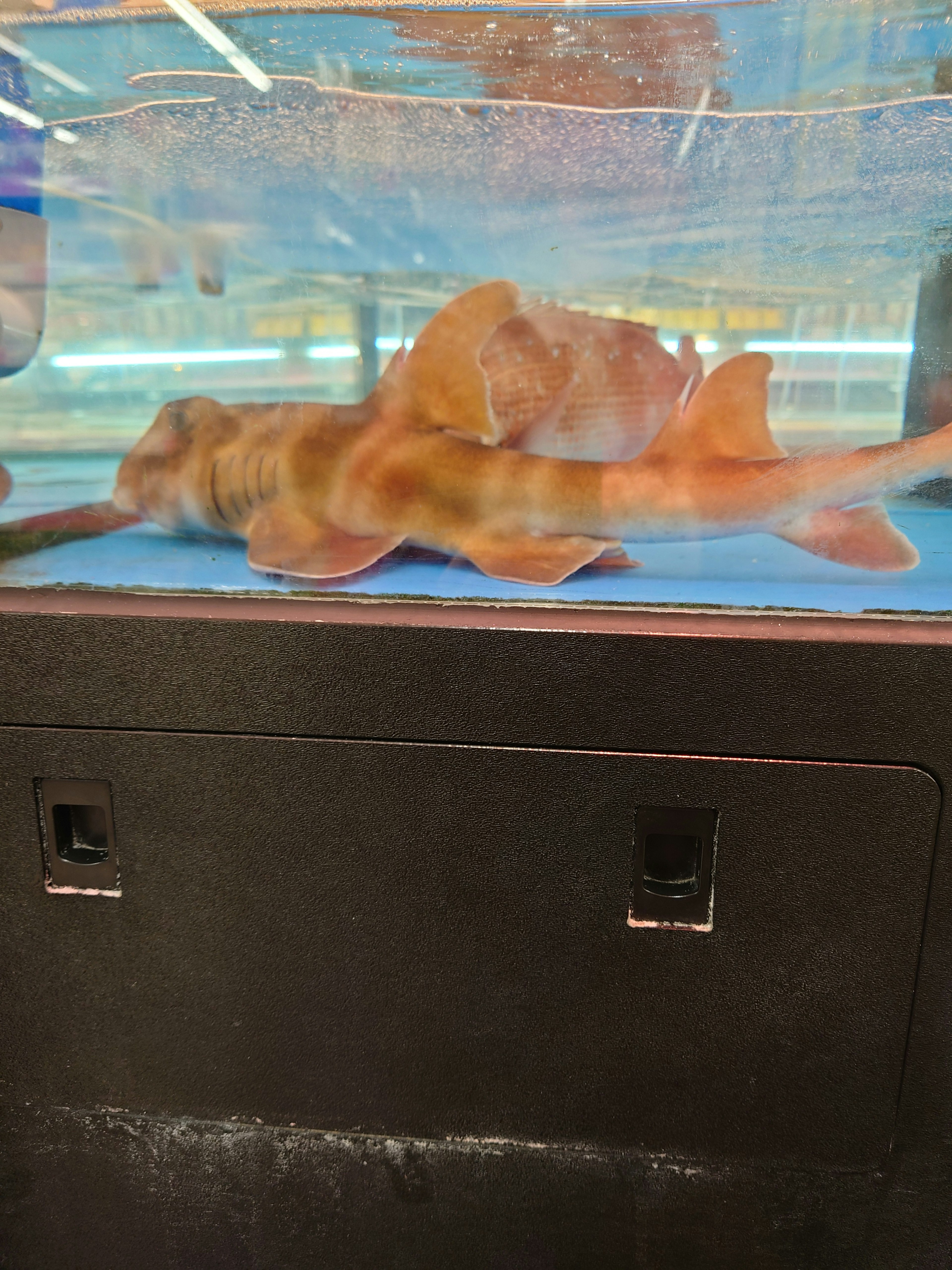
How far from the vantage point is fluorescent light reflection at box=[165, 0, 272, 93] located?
0.90 metres

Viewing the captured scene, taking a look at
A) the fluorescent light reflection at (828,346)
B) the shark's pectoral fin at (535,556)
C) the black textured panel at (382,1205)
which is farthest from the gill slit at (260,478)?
the black textured panel at (382,1205)

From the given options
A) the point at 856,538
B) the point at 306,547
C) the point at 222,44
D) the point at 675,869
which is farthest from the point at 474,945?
the point at 222,44

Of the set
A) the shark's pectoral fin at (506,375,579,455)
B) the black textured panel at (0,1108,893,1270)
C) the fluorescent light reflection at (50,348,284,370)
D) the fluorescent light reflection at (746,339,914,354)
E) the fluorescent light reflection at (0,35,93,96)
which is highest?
the fluorescent light reflection at (0,35,93,96)

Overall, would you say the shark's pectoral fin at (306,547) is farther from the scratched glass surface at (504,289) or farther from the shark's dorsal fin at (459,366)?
the shark's dorsal fin at (459,366)

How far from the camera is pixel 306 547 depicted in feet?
3.27

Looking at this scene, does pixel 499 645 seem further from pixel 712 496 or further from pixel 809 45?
pixel 809 45

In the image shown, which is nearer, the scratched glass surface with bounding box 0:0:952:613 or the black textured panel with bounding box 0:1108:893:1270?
the scratched glass surface with bounding box 0:0:952:613

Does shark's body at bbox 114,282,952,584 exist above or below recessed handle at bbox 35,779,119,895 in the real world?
above

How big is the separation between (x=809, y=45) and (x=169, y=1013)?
48.4 inches

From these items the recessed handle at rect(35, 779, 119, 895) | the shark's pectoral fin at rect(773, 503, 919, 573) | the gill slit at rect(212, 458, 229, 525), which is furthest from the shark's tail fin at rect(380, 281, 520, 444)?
the recessed handle at rect(35, 779, 119, 895)

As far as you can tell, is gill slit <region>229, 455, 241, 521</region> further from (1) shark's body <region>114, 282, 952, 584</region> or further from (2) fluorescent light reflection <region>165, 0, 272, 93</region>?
(2) fluorescent light reflection <region>165, 0, 272, 93</region>

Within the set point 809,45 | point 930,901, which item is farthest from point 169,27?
point 930,901

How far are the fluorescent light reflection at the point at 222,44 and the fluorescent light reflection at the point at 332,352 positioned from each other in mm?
246

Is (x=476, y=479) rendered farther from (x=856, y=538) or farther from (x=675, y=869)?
(x=675, y=869)
